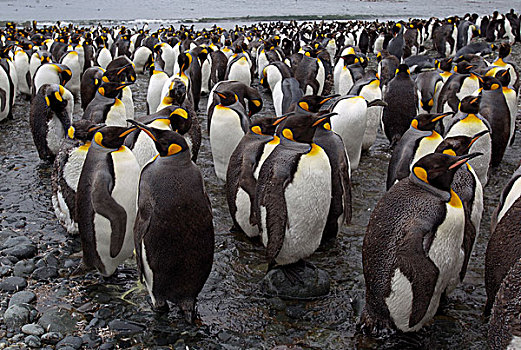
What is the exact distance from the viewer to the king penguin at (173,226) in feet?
11.4

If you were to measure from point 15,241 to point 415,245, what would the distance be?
3.48m

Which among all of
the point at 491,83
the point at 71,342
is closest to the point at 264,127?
the point at 71,342

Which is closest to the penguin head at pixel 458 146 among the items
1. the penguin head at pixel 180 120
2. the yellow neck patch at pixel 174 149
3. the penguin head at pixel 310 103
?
the penguin head at pixel 310 103

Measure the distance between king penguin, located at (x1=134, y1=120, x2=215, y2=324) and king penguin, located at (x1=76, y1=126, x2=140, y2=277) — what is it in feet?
1.76

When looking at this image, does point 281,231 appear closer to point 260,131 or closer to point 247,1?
point 260,131

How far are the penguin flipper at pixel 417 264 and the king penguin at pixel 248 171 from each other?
1.62 metres

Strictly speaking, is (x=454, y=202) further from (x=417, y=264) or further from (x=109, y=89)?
(x=109, y=89)

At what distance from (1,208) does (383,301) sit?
13.7 feet

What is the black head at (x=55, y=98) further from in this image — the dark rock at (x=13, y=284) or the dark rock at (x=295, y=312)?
the dark rock at (x=295, y=312)

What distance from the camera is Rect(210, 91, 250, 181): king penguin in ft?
20.3

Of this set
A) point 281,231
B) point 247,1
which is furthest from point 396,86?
point 247,1

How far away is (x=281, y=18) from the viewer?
48.4 m

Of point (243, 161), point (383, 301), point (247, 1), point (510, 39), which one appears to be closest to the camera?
point (383, 301)

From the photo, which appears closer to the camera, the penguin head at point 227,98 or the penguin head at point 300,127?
the penguin head at point 300,127
